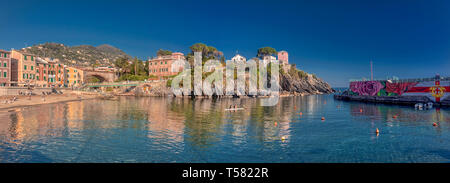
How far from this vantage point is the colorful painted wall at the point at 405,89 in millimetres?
61281

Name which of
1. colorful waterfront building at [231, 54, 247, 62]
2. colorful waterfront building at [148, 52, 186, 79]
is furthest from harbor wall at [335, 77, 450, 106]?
colorful waterfront building at [148, 52, 186, 79]

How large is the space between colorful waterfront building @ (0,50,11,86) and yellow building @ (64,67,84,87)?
34919 mm

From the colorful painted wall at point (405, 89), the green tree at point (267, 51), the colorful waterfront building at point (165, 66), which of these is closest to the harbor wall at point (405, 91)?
the colorful painted wall at point (405, 89)

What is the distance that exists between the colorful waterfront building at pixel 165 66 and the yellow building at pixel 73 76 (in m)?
33.9

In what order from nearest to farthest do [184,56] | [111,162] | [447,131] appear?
[111,162]
[447,131]
[184,56]

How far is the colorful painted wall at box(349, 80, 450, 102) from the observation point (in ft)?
201

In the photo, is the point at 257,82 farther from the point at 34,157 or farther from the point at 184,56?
the point at 34,157

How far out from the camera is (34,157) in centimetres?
1816

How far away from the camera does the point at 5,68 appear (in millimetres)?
76688

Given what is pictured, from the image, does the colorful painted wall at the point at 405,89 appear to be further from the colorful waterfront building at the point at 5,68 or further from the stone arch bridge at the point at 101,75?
the colorful waterfront building at the point at 5,68

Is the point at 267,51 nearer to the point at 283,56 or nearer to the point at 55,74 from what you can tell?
the point at 283,56

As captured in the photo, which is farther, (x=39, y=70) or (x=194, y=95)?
→ (x=194, y=95)
